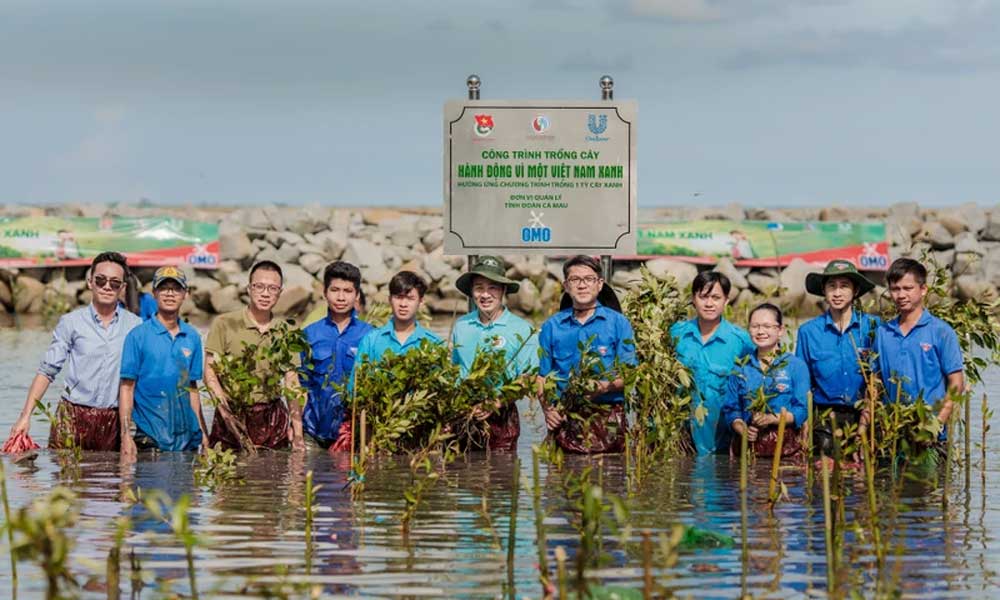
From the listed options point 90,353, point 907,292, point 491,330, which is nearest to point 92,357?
point 90,353

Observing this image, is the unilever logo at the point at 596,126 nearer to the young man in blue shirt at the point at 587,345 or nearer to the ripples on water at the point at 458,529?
the young man in blue shirt at the point at 587,345

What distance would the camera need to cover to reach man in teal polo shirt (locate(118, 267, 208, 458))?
38.6ft

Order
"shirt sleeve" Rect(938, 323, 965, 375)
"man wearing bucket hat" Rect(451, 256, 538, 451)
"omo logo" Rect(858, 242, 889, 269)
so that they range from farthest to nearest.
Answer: "omo logo" Rect(858, 242, 889, 269)
"man wearing bucket hat" Rect(451, 256, 538, 451)
"shirt sleeve" Rect(938, 323, 965, 375)

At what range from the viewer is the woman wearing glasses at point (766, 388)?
1164 centimetres

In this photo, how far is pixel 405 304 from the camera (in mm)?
12086

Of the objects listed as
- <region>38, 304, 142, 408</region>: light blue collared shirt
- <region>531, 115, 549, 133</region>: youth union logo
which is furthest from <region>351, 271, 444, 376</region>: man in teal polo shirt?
<region>531, 115, 549, 133</region>: youth union logo

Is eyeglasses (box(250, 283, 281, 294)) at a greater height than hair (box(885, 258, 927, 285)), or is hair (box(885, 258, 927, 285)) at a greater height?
hair (box(885, 258, 927, 285))

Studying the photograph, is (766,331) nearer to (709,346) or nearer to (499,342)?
(709,346)

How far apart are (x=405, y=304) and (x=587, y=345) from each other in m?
1.31

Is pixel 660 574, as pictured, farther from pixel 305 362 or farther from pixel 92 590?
pixel 305 362

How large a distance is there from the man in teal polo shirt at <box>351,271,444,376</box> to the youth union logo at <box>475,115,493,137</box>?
2.45 meters

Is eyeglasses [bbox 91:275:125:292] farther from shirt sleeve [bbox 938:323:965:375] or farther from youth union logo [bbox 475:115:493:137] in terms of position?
shirt sleeve [bbox 938:323:965:375]

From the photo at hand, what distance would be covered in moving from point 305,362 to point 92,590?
440 cm

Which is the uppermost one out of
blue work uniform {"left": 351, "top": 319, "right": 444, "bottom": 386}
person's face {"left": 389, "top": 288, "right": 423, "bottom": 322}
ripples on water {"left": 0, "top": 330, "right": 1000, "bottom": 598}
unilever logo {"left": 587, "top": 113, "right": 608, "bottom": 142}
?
unilever logo {"left": 587, "top": 113, "right": 608, "bottom": 142}
